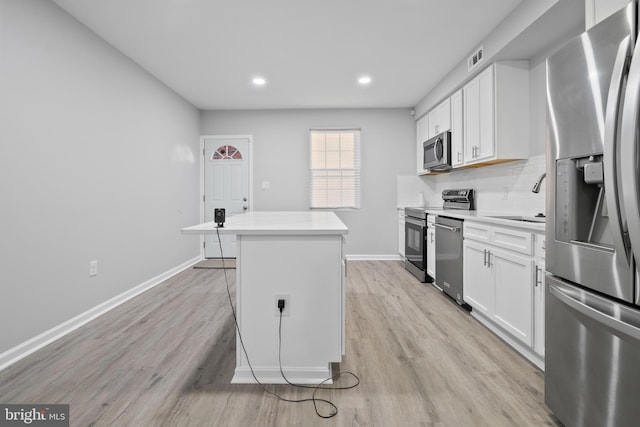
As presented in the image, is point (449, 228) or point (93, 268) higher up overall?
point (449, 228)

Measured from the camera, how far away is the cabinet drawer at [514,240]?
1919 millimetres

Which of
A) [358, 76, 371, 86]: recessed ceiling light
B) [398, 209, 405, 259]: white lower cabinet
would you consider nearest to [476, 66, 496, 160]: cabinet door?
[358, 76, 371, 86]: recessed ceiling light

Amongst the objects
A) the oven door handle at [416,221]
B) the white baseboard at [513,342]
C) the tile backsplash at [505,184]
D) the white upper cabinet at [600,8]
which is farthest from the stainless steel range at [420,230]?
the white upper cabinet at [600,8]

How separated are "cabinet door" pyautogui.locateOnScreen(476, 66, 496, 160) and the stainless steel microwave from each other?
669 mm

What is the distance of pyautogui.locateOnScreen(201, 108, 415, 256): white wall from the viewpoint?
504 centimetres

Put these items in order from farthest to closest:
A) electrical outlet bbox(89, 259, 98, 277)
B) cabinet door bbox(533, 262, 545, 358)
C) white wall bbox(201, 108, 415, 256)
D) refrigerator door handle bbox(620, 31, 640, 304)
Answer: white wall bbox(201, 108, 415, 256), electrical outlet bbox(89, 259, 98, 277), cabinet door bbox(533, 262, 545, 358), refrigerator door handle bbox(620, 31, 640, 304)

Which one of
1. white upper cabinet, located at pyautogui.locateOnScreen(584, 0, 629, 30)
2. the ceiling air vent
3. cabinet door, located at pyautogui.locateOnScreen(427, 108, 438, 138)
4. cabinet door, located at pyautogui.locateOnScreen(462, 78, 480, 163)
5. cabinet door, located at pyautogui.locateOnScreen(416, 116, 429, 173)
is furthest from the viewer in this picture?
cabinet door, located at pyautogui.locateOnScreen(416, 116, 429, 173)

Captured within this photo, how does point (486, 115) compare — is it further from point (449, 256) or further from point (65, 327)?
point (65, 327)

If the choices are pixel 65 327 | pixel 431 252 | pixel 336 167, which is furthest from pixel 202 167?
pixel 431 252

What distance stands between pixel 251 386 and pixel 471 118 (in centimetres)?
317

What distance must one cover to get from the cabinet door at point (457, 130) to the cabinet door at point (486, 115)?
0.39 m

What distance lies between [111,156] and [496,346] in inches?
142

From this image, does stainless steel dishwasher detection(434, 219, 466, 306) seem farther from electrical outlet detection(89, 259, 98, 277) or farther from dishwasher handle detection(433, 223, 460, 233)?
electrical outlet detection(89, 259, 98, 277)

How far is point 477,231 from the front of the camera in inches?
100
